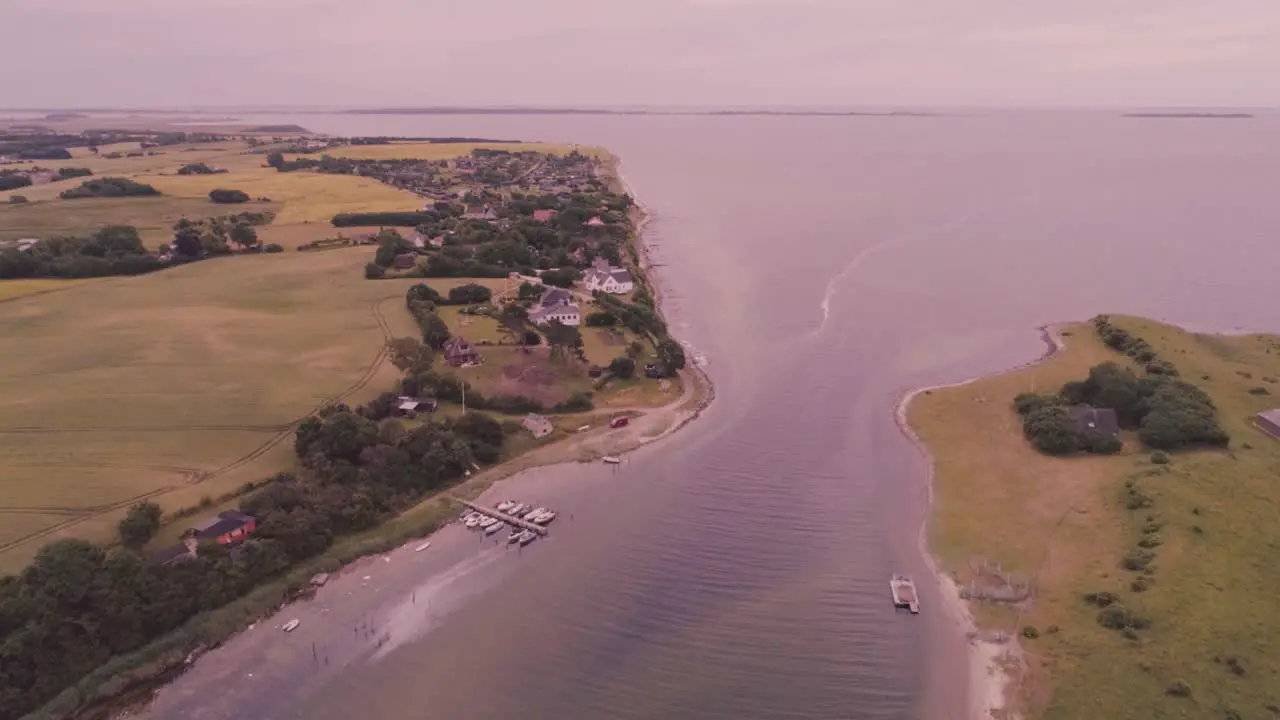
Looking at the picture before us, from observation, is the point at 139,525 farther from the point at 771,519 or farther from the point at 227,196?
the point at 227,196

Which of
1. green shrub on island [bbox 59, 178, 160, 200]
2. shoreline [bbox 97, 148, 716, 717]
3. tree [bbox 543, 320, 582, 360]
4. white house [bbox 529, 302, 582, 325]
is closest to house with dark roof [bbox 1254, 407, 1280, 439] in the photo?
shoreline [bbox 97, 148, 716, 717]

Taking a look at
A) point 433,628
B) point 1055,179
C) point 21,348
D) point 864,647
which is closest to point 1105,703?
point 864,647

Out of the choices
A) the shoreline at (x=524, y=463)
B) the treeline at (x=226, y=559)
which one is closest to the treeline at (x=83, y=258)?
the treeline at (x=226, y=559)

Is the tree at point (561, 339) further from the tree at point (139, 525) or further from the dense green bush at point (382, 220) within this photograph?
the dense green bush at point (382, 220)

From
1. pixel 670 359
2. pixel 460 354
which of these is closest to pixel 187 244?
pixel 460 354

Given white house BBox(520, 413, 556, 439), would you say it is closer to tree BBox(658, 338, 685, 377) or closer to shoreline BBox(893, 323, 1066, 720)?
tree BBox(658, 338, 685, 377)

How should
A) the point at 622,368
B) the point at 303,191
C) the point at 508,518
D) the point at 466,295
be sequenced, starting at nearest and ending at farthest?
1. the point at 508,518
2. the point at 622,368
3. the point at 466,295
4. the point at 303,191
